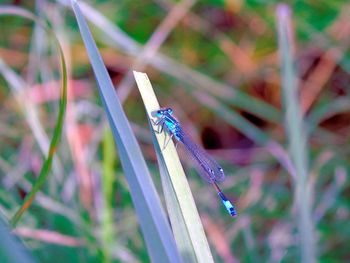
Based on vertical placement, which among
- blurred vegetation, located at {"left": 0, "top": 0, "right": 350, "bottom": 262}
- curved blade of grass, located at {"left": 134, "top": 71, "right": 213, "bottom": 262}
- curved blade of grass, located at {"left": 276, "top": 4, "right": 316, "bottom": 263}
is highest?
blurred vegetation, located at {"left": 0, "top": 0, "right": 350, "bottom": 262}

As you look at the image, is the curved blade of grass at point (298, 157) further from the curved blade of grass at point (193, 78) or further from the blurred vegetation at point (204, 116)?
the curved blade of grass at point (193, 78)

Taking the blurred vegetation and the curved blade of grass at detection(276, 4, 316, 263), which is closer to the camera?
the curved blade of grass at detection(276, 4, 316, 263)

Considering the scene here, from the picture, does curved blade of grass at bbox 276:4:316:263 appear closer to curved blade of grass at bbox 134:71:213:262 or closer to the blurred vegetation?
curved blade of grass at bbox 134:71:213:262

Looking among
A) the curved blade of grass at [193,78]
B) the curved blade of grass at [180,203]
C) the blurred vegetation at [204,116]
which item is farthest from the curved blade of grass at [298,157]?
the curved blade of grass at [193,78]

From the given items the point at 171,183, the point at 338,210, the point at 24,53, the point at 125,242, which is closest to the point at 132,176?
the point at 171,183

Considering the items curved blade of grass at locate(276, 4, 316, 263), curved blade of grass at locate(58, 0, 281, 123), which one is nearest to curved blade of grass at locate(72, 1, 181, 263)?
curved blade of grass at locate(276, 4, 316, 263)

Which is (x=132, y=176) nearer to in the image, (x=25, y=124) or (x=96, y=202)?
(x=96, y=202)

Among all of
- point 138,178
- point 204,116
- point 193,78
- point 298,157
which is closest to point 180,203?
point 138,178
